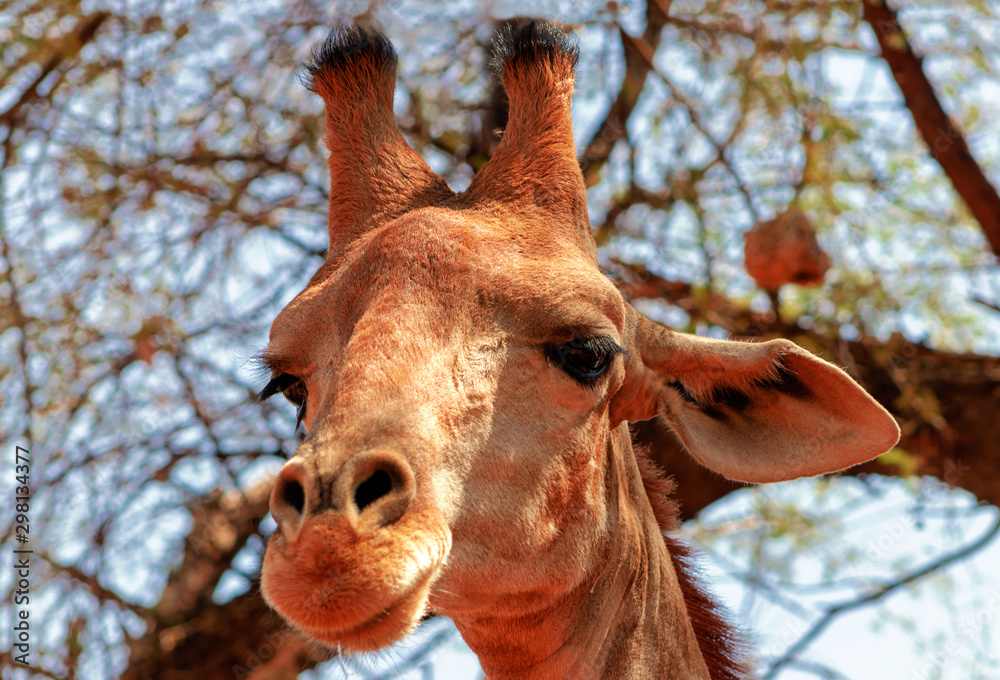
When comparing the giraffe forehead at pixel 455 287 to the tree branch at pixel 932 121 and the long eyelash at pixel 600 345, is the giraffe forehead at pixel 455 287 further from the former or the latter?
the tree branch at pixel 932 121

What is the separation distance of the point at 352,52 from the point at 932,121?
3966 millimetres

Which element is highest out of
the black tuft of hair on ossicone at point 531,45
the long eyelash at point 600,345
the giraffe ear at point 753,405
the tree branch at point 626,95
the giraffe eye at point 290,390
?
the tree branch at point 626,95

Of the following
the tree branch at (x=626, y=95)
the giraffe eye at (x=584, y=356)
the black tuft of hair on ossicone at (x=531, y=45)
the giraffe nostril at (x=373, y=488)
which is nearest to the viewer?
the giraffe nostril at (x=373, y=488)

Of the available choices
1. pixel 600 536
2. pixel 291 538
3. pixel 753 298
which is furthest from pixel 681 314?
pixel 291 538

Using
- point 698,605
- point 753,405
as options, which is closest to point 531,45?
point 753,405

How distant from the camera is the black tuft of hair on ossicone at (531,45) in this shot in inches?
159

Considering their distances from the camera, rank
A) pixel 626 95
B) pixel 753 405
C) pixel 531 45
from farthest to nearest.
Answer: pixel 626 95, pixel 531 45, pixel 753 405

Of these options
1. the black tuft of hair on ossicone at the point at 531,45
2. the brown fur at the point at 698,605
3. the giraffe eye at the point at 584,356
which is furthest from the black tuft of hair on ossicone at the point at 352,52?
the brown fur at the point at 698,605

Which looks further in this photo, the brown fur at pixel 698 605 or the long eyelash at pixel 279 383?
the brown fur at pixel 698 605

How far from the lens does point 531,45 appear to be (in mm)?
4043

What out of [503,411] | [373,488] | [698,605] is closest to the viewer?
[373,488]

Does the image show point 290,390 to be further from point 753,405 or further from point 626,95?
point 626,95

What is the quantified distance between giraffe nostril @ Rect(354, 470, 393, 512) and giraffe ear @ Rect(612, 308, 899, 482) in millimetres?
1209

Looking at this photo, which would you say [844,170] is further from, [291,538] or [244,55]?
[291,538]
